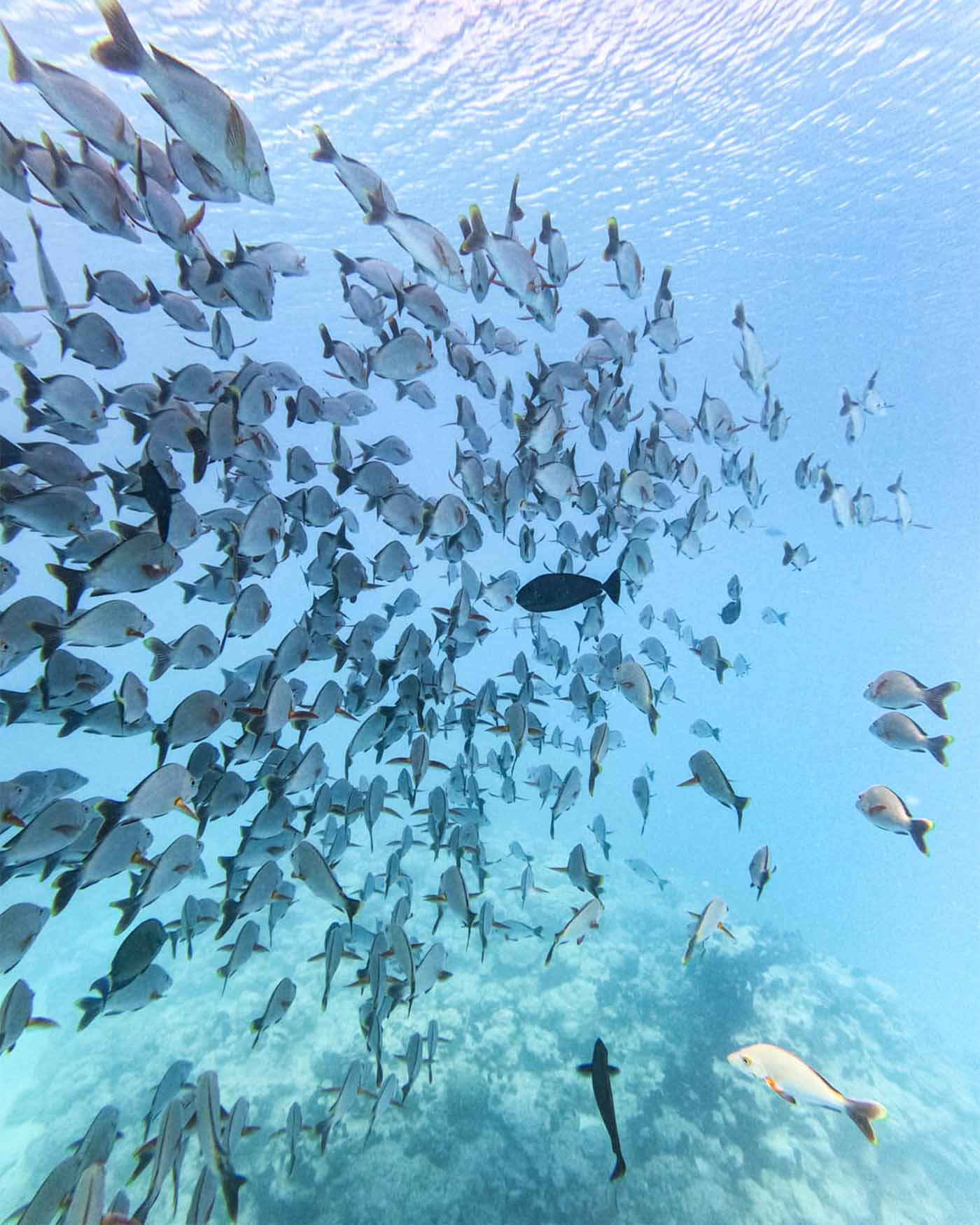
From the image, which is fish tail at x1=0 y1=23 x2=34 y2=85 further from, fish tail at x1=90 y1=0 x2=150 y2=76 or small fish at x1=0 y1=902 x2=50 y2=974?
small fish at x1=0 y1=902 x2=50 y2=974

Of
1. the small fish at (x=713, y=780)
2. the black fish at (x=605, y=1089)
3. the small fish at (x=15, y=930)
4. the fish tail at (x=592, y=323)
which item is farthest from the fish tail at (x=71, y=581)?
the fish tail at (x=592, y=323)

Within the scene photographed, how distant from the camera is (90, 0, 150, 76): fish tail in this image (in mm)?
2961

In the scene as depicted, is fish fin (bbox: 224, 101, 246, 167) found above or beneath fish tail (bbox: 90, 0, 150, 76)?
beneath

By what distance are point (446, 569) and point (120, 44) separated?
53.6 ft

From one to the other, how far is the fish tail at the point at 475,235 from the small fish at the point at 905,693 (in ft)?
16.8

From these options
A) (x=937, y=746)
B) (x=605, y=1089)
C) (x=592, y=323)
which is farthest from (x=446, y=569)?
(x=605, y=1089)

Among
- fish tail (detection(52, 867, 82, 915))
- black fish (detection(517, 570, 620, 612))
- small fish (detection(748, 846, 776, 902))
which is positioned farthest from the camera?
small fish (detection(748, 846, 776, 902))

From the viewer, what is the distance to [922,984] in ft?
134

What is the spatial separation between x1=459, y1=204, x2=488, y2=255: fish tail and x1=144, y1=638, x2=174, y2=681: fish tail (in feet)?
12.8

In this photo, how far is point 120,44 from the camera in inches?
118

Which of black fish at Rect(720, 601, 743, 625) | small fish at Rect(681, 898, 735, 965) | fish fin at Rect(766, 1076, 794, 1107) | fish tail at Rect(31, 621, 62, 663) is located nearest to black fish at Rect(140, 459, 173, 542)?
fish tail at Rect(31, 621, 62, 663)

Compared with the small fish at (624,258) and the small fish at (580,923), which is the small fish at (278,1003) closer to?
the small fish at (580,923)

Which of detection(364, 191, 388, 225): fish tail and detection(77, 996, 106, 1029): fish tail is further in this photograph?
detection(77, 996, 106, 1029): fish tail

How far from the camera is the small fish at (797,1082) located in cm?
441
